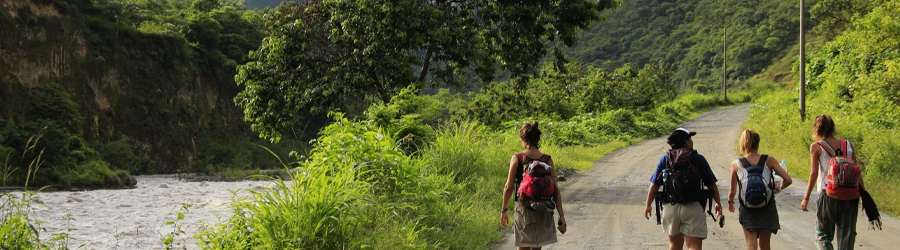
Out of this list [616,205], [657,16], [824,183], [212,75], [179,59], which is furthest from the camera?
[657,16]

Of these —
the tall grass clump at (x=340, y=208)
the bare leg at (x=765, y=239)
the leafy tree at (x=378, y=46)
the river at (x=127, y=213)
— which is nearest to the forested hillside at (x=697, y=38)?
the river at (x=127, y=213)

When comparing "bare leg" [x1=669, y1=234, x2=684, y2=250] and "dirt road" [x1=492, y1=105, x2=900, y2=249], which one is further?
"dirt road" [x1=492, y1=105, x2=900, y2=249]

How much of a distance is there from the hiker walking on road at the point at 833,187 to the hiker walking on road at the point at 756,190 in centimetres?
51

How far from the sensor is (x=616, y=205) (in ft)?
35.5

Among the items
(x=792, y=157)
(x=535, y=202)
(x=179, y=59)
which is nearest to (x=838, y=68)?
(x=792, y=157)

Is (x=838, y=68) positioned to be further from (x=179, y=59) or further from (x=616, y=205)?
(x=179, y=59)

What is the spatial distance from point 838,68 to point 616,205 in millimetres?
16461

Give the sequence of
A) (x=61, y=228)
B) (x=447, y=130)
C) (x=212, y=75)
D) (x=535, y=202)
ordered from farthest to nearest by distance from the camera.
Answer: (x=212, y=75)
(x=61, y=228)
(x=447, y=130)
(x=535, y=202)

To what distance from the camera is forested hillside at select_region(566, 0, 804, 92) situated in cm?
7056

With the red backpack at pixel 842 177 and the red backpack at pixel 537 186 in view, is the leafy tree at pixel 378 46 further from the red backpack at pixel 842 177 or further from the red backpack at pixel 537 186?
the red backpack at pixel 842 177

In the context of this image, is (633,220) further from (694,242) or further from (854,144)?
(854,144)

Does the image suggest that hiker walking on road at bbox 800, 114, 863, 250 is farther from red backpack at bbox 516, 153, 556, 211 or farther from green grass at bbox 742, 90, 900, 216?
green grass at bbox 742, 90, 900, 216

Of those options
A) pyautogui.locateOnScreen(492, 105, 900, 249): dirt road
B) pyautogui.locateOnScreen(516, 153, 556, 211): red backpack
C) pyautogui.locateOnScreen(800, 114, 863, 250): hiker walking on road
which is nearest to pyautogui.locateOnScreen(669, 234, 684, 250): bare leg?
pyautogui.locateOnScreen(516, 153, 556, 211): red backpack

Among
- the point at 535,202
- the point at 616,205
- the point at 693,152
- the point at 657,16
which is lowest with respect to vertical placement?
the point at 616,205
